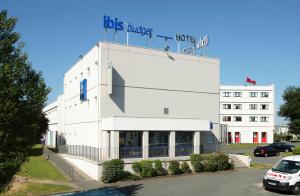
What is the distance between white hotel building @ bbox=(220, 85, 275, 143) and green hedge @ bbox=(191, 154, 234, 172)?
5542 cm

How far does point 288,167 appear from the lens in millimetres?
22797

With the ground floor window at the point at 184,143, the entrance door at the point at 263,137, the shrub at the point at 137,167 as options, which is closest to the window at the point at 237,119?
the entrance door at the point at 263,137

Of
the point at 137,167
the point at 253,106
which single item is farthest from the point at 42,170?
the point at 253,106

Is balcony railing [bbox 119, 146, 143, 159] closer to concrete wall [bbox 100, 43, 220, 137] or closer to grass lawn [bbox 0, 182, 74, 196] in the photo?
concrete wall [bbox 100, 43, 220, 137]

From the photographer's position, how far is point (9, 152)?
1727cm

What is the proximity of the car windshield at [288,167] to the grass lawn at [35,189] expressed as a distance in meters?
13.9

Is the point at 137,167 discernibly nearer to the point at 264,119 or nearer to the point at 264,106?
the point at 264,119

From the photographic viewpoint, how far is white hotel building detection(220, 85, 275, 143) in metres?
87.1

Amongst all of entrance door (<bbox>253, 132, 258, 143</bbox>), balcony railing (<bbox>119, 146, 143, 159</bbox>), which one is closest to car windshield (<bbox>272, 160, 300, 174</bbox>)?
balcony railing (<bbox>119, 146, 143, 159</bbox>)

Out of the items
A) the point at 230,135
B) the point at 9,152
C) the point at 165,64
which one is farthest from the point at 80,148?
the point at 230,135

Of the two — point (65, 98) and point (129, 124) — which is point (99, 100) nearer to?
point (129, 124)

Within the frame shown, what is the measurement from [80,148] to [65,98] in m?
14.4

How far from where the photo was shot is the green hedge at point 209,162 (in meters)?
31.7

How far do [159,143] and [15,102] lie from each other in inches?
695
